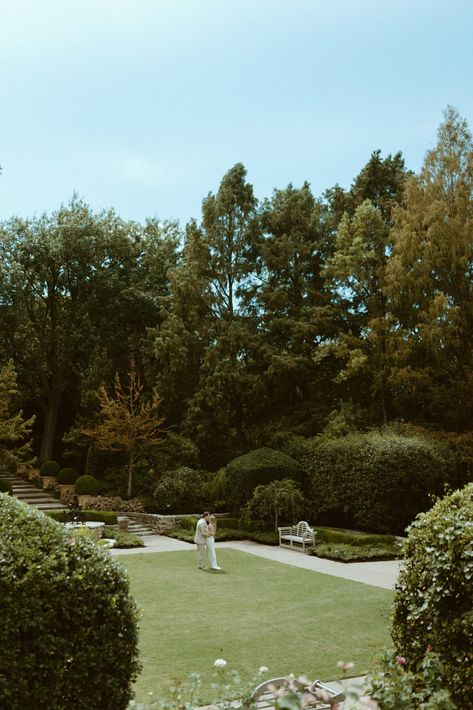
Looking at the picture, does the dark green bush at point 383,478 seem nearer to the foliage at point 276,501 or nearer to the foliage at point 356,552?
the foliage at point 276,501

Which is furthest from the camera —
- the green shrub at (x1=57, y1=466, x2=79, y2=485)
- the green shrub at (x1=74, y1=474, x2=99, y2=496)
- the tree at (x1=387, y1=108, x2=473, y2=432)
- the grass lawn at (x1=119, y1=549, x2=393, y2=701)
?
the green shrub at (x1=57, y1=466, x2=79, y2=485)

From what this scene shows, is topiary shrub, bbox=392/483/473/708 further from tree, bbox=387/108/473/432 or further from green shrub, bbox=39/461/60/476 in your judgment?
green shrub, bbox=39/461/60/476

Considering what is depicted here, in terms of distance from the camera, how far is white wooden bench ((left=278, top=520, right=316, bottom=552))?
61.1 feet

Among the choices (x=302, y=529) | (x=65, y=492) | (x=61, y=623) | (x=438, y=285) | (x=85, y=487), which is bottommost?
(x=302, y=529)

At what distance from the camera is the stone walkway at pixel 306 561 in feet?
46.9

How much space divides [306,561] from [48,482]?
16132 mm

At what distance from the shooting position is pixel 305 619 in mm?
10172

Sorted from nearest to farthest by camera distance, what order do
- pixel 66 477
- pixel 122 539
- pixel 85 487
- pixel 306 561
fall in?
pixel 306 561 → pixel 122 539 → pixel 85 487 → pixel 66 477

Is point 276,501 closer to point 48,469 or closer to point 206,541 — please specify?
point 206,541

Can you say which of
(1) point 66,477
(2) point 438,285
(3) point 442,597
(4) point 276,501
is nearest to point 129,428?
(1) point 66,477

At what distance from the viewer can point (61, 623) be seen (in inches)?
172

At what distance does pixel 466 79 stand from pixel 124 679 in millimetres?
11898

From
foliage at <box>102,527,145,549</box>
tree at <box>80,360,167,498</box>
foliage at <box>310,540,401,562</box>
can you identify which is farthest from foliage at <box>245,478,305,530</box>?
tree at <box>80,360,167,498</box>

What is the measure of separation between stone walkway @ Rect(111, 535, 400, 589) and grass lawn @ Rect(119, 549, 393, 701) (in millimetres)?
632
